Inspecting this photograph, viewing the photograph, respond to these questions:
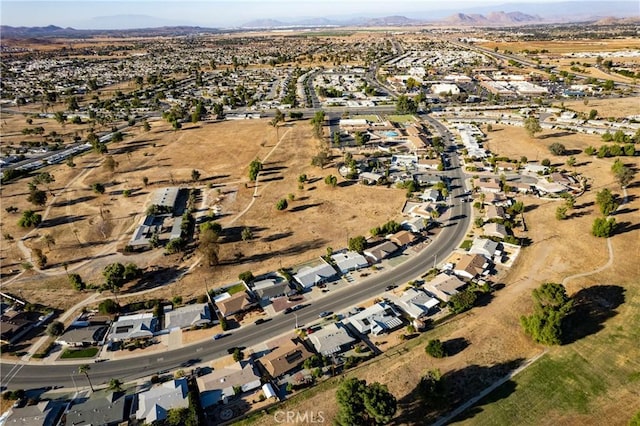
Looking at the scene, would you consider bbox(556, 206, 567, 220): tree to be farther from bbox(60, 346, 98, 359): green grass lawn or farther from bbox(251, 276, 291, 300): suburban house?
bbox(60, 346, 98, 359): green grass lawn

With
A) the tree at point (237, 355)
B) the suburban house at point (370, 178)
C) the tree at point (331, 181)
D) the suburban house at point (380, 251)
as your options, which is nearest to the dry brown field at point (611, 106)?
the suburban house at point (370, 178)

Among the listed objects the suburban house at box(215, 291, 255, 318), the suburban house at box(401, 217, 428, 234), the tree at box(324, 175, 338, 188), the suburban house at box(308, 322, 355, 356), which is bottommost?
the suburban house at box(308, 322, 355, 356)

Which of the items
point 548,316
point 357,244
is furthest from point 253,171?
point 548,316

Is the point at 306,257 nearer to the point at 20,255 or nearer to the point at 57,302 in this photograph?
the point at 57,302

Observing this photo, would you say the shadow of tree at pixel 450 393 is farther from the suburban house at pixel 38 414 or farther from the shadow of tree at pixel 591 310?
the suburban house at pixel 38 414

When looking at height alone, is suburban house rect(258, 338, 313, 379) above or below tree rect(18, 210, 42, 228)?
below

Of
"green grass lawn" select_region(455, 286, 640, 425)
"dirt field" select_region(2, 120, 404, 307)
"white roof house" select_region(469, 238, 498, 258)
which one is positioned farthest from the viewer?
"dirt field" select_region(2, 120, 404, 307)

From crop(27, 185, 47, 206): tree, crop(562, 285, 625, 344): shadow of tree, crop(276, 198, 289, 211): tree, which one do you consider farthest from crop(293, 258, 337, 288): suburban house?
crop(27, 185, 47, 206): tree

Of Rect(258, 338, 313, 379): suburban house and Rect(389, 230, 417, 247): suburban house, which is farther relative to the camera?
Rect(389, 230, 417, 247): suburban house
